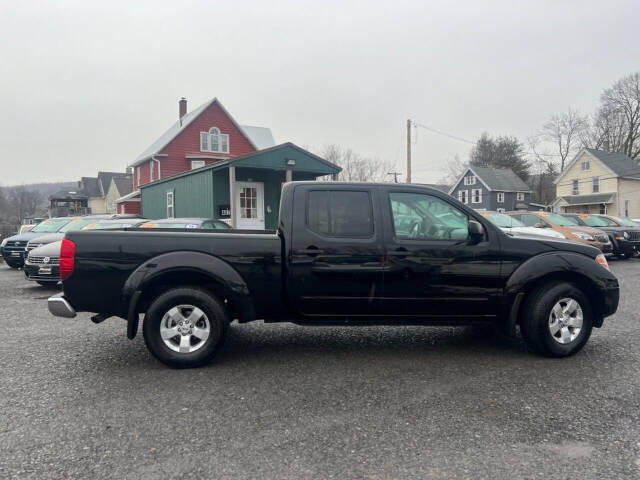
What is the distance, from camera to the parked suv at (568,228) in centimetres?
1359

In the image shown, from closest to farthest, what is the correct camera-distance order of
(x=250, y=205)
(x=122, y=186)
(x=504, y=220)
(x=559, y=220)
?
(x=504, y=220)
(x=559, y=220)
(x=250, y=205)
(x=122, y=186)

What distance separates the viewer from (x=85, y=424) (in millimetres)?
3258

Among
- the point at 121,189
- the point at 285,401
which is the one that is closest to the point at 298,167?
the point at 285,401

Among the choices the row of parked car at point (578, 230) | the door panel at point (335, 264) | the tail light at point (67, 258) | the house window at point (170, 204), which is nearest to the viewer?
the tail light at point (67, 258)

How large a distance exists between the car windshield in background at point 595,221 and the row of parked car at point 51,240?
44.8ft

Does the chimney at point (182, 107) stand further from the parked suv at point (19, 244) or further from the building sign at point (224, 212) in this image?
the parked suv at point (19, 244)

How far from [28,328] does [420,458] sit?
5731 millimetres

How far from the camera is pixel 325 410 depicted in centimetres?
347

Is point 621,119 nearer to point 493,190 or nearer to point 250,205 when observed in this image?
point 493,190

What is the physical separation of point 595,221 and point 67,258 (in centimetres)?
1805

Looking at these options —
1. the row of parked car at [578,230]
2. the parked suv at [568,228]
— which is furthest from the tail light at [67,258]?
the parked suv at [568,228]

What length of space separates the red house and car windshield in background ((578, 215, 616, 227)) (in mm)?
20045

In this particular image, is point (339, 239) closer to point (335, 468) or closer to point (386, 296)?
point (386, 296)

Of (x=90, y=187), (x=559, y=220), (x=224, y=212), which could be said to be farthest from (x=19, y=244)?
(x=90, y=187)
